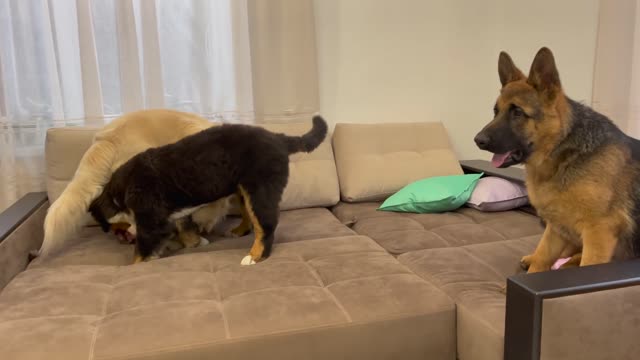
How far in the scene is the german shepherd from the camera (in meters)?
1.60

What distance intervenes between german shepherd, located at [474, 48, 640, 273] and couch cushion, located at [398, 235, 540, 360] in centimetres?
28

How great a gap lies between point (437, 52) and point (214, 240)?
184cm

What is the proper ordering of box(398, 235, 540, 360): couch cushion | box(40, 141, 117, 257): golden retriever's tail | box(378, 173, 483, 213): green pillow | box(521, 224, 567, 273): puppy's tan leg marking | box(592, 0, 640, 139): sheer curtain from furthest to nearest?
1. box(592, 0, 640, 139): sheer curtain
2. box(378, 173, 483, 213): green pillow
3. box(40, 141, 117, 257): golden retriever's tail
4. box(521, 224, 567, 273): puppy's tan leg marking
5. box(398, 235, 540, 360): couch cushion

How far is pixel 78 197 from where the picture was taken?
221 cm

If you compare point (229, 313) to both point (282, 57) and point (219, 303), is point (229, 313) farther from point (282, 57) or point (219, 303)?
point (282, 57)

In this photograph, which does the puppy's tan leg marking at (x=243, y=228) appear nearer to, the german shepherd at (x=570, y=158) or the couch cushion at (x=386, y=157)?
the couch cushion at (x=386, y=157)

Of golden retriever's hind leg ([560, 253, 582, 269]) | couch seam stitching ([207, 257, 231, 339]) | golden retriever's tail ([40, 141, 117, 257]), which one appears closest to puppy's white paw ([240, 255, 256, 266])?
couch seam stitching ([207, 257, 231, 339])

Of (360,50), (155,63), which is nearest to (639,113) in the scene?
(360,50)

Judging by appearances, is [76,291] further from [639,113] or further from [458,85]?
[639,113]

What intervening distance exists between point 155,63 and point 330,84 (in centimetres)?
99

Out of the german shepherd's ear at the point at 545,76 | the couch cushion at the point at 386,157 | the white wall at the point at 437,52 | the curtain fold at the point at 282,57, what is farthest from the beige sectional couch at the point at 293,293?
the white wall at the point at 437,52

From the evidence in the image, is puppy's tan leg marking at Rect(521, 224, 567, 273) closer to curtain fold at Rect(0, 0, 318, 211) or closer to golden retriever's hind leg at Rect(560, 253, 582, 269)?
golden retriever's hind leg at Rect(560, 253, 582, 269)

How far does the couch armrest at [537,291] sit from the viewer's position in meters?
1.28

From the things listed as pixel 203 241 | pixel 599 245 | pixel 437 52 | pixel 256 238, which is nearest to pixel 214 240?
pixel 203 241
